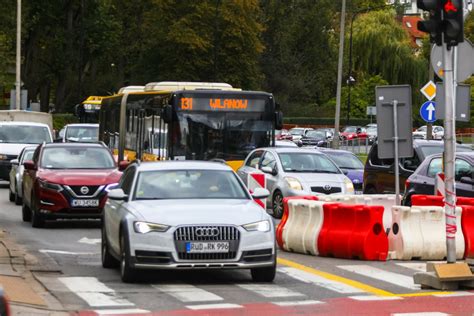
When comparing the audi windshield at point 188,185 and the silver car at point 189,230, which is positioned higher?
the audi windshield at point 188,185

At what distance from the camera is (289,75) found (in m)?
102

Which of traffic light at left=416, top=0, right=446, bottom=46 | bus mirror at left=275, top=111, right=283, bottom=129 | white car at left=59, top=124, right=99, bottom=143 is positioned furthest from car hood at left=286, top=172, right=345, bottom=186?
white car at left=59, top=124, right=99, bottom=143

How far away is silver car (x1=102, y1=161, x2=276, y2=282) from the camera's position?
13.7 metres

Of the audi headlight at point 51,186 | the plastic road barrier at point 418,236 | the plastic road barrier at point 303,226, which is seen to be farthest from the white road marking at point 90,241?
the plastic road barrier at point 418,236

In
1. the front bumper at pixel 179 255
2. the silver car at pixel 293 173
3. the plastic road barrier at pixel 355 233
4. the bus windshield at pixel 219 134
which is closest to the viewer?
the front bumper at pixel 179 255

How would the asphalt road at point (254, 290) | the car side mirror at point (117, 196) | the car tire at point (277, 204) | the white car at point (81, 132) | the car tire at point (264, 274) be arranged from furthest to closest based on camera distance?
the white car at point (81, 132) → the car tire at point (277, 204) → the car side mirror at point (117, 196) → the car tire at point (264, 274) → the asphalt road at point (254, 290)

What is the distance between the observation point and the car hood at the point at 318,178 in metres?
26.7

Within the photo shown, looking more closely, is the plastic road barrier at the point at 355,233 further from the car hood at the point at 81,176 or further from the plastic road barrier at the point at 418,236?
the car hood at the point at 81,176

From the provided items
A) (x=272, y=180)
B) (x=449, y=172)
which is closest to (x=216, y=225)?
(x=449, y=172)

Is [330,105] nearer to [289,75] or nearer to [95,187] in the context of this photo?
[289,75]

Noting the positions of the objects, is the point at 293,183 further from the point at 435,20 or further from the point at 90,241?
the point at 435,20

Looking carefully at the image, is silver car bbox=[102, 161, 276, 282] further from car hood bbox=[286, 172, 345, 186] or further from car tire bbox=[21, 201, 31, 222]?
car hood bbox=[286, 172, 345, 186]

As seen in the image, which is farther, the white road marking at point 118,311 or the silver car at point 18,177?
the silver car at point 18,177

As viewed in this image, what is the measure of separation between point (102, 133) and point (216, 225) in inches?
1111
